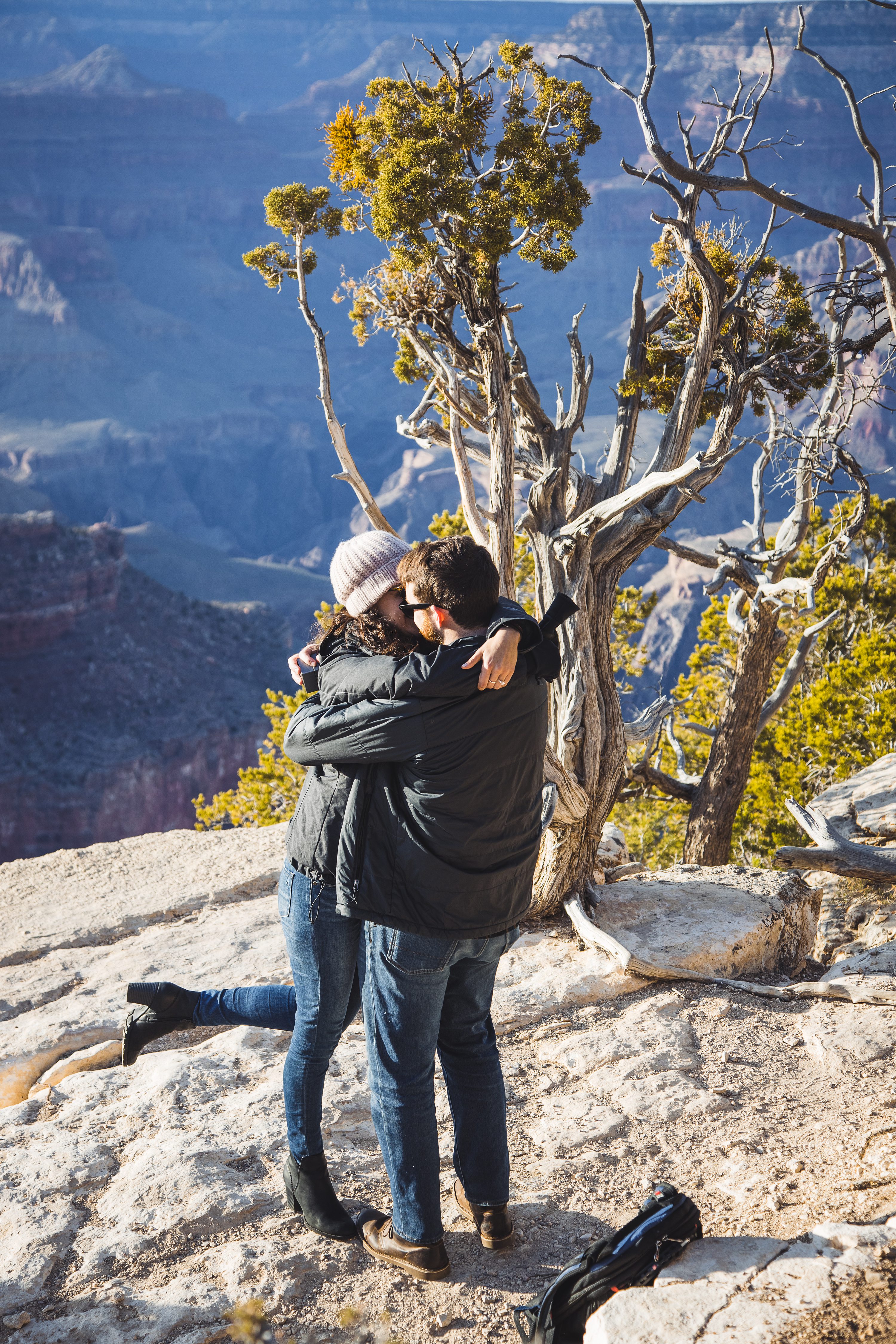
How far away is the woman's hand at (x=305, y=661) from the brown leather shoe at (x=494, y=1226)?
1.44 m

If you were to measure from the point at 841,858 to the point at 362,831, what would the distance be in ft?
14.7

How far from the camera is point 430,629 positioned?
233 centimetres

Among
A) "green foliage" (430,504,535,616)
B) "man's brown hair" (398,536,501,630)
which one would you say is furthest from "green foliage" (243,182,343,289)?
"green foliage" (430,504,535,616)

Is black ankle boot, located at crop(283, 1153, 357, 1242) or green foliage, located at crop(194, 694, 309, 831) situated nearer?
black ankle boot, located at crop(283, 1153, 357, 1242)

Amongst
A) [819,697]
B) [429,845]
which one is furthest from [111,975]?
[819,697]

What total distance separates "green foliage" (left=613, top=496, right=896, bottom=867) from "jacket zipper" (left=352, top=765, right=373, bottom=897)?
5865 mm

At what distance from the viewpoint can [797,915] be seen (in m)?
5.38

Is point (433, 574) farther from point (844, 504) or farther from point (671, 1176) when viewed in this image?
point (844, 504)

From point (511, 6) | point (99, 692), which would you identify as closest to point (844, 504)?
point (99, 692)

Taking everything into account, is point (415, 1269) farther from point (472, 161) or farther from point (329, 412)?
point (472, 161)

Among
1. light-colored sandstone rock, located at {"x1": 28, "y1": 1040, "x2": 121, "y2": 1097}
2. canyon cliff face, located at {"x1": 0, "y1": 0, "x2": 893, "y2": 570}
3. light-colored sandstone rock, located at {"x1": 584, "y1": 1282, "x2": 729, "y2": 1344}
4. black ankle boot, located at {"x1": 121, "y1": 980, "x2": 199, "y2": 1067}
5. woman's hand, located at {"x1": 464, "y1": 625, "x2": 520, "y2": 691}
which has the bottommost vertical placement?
light-colored sandstone rock, located at {"x1": 28, "y1": 1040, "x2": 121, "y2": 1097}

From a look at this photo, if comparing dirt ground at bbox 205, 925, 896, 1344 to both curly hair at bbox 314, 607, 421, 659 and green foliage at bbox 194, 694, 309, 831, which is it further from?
green foliage at bbox 194, 694, 309, 831

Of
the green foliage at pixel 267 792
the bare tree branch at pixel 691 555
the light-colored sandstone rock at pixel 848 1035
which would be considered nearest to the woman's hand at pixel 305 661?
the light-colored sandstone rock at pixel 848 1035

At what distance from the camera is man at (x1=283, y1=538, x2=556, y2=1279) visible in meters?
2.22
